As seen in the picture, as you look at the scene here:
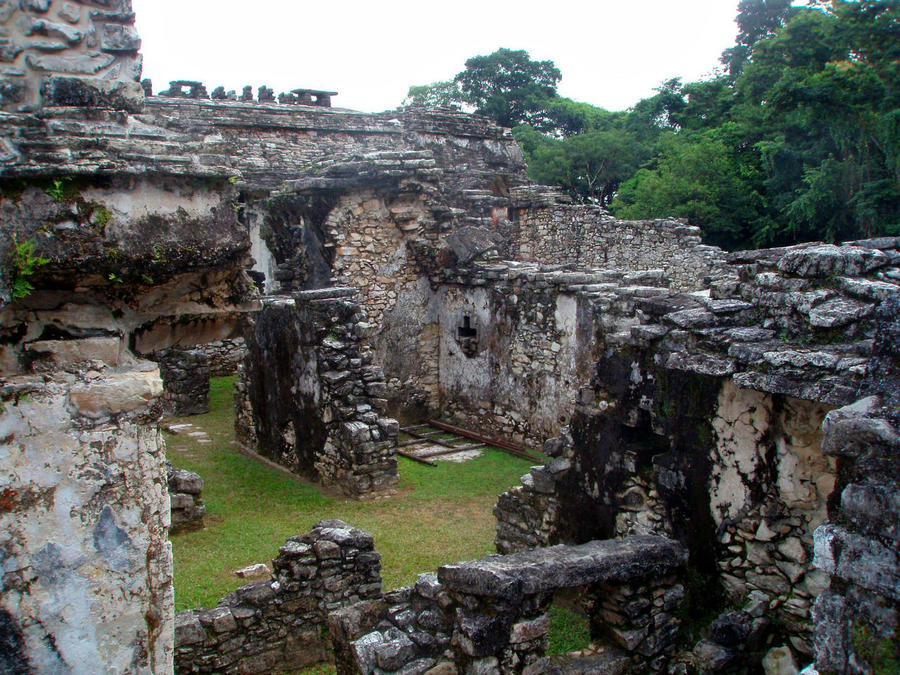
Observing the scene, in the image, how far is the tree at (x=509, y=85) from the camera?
42.3 m

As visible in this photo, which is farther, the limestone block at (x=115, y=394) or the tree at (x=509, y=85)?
the tree at (x=509, y=85)

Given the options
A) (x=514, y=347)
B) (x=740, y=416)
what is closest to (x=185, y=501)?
(x=514, y=347)

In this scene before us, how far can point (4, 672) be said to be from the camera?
2.23 m

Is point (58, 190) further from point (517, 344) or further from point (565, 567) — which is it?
point (517, 344)

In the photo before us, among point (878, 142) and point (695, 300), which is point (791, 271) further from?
point (878, 142)

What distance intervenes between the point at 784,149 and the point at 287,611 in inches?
811

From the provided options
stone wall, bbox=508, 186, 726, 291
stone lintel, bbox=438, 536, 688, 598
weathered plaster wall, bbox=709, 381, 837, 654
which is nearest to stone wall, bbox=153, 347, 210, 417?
stone wall, bbox=508, 186, 726, 291

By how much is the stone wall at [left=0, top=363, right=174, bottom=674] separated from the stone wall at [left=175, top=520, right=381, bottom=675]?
2626 millimetres

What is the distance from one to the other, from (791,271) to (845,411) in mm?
2318

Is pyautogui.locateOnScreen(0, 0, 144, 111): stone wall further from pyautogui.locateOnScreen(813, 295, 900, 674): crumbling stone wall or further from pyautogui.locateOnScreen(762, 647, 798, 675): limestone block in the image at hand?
pyautogui.locateOnScreen(762, 647, 798, 675): limestone block

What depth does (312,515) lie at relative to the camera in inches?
308

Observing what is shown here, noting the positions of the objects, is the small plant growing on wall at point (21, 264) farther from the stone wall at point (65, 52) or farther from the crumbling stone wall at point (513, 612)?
the crumbling stone wall at point (513, 612)

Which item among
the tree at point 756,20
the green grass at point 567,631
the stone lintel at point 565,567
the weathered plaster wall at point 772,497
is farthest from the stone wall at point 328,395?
the tree at point 756,20

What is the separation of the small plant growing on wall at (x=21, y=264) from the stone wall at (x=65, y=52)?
63 cm
